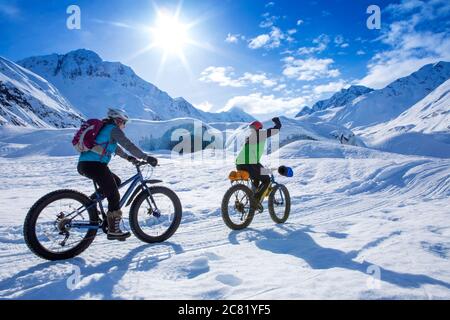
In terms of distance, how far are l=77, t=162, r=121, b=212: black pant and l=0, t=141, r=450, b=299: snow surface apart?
857 mm

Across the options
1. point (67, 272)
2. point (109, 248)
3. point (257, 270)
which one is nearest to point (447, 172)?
point (257, 270)

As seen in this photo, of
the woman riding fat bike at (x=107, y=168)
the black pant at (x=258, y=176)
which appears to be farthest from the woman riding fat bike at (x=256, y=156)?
the woman riding fat bike at (x=107, y=168)

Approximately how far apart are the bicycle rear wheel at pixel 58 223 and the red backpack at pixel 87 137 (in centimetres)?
71

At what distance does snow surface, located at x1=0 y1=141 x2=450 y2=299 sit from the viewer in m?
3.82

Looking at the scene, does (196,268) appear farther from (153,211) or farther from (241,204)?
(241,204)

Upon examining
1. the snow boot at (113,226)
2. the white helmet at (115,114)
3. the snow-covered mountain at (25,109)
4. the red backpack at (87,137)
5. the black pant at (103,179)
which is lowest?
the snow boot at (113,226)

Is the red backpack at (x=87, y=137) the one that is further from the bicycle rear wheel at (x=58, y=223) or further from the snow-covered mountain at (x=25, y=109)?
the snow-covered mountain at (x=25, y=109)

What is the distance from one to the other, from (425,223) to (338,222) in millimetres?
1698

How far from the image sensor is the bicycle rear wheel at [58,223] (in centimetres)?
474

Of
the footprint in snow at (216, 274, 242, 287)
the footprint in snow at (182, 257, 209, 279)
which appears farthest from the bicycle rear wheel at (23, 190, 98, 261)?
the footprint in snow at (216, 274, 242, 287)

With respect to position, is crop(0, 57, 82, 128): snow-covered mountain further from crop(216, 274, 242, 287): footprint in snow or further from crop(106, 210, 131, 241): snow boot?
crop(216, 274, 242, 287): footprint in snow

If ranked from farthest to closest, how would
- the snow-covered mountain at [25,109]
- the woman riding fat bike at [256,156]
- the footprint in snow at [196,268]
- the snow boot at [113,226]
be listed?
the snow-covered mountain at [25,109], the woman riding fat bike at [256,156], the snow boot at [113,226], the footprint in snow at [196,268]

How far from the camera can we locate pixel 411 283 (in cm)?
388
